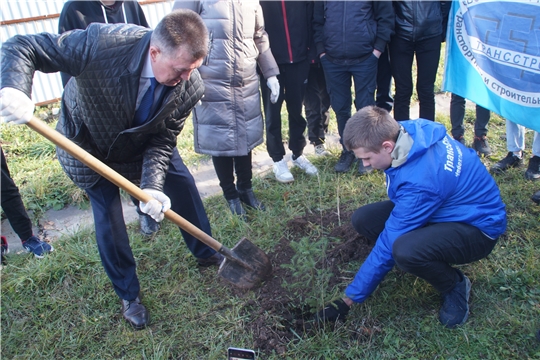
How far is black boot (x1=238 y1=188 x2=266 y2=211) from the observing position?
4129 mm

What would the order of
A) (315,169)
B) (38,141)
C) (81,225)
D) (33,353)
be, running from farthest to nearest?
(38,141) < (315,169) < (81,225) < (33,353)

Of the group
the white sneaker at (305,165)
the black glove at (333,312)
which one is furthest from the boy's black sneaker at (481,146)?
the black glove at (333,312)

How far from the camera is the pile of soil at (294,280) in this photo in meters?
2.82

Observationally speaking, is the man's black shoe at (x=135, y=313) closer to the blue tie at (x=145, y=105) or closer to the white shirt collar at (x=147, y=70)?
the blue tie at (x=145, y=105)

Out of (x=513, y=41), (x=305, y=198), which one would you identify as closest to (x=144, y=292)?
(x=305, y=198)

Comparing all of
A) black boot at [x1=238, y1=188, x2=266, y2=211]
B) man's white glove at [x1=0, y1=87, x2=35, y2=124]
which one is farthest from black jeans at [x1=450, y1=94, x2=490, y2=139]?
man's white glove at [x1=0, y1=87, x2=35, y2=124]

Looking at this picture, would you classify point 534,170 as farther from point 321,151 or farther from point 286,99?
point 286,99

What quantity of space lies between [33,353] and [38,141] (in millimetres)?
3224

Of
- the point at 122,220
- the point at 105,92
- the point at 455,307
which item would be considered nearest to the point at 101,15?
the point at 105,92

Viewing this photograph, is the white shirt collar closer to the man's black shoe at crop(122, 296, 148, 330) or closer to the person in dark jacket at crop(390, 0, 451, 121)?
the man's black shoe at crop(122, 296, 148, 330)

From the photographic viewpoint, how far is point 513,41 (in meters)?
3.75

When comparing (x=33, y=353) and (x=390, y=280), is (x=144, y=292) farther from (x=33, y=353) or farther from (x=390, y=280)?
(x=390, y=280)

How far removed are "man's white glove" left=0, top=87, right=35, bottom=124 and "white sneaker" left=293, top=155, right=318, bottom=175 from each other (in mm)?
2838

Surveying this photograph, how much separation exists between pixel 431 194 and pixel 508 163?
7.44ft
